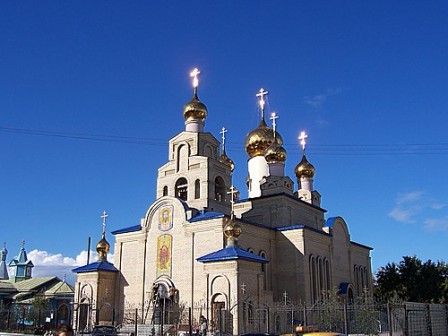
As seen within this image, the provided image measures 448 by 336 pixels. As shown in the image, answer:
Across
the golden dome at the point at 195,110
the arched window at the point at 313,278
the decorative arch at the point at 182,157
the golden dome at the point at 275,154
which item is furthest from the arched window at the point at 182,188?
the arched window at the point at 313,278

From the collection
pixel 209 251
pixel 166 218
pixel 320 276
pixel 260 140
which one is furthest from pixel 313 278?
pixel 260 140

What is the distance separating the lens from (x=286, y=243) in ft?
93.2

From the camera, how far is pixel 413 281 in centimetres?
3778

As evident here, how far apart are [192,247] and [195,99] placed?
9669mm

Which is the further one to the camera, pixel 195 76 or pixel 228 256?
pixel 195 76

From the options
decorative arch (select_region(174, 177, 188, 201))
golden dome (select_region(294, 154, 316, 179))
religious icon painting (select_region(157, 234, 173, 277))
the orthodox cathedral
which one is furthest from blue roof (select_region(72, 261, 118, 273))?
golden dome (select_region(294, 154, 316, 179))

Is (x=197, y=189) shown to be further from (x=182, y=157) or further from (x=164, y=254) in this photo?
(x=164, y=254)

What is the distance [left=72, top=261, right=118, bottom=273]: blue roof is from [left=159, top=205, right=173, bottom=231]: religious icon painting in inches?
149

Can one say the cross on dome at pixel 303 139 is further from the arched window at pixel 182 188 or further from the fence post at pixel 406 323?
the fence post at pixel 406 323

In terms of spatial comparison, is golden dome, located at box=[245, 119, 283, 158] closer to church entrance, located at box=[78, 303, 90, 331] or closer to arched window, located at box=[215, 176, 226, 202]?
arched window, located at box=[215, 176, 226, 202]

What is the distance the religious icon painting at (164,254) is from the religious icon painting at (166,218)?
47cm

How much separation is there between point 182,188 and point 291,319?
10.4 meters

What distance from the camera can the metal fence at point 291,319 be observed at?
48.4 feet

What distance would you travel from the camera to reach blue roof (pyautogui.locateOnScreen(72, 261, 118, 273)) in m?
27.9
